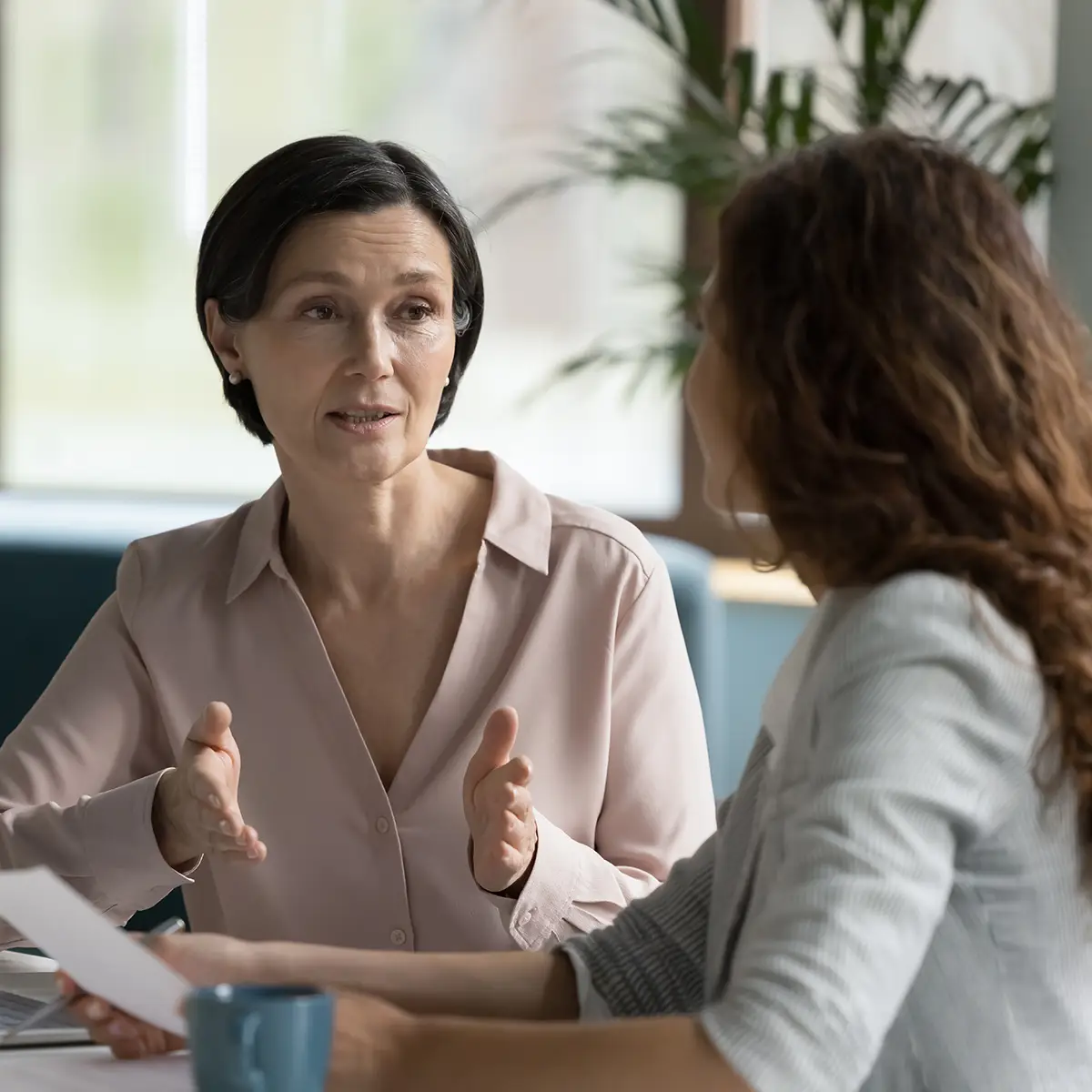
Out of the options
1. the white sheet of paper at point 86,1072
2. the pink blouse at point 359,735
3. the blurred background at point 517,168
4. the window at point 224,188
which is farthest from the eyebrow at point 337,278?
the window at point 224,188

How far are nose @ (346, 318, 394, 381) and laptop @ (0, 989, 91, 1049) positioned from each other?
0.71 m

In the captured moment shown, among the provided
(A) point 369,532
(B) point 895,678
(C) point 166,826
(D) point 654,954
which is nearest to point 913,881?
(B) point 895,678

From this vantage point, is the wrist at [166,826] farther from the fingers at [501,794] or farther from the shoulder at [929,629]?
the shoulder at [929,629]

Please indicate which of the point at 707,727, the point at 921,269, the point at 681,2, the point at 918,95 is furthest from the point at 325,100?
the point at 921,269

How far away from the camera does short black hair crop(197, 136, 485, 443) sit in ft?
5.63

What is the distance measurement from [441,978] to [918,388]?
21.7 inches

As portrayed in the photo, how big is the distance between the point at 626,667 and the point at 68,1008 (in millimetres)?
727

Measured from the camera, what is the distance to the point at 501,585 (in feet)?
5.86

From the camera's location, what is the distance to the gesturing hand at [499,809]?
4.36 feet

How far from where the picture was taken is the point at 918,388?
982 mm

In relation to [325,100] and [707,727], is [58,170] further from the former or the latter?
[707,727]

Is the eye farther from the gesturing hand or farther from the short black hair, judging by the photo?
the gesturing hand

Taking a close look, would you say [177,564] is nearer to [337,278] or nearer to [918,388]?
[337,278]

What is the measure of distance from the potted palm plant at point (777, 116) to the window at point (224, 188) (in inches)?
16.6
